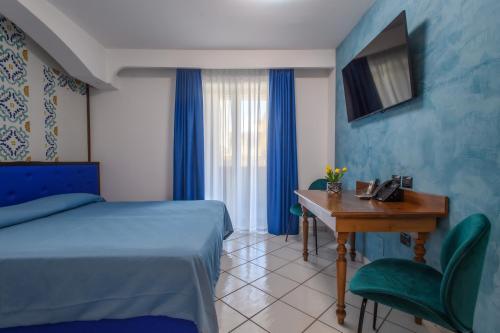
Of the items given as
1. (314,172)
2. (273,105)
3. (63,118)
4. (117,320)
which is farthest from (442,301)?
(63,118)

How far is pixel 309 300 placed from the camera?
1.87 meters

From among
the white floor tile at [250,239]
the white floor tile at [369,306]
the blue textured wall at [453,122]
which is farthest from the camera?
the white floor tile at [250,239]

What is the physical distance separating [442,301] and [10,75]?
3798 mm

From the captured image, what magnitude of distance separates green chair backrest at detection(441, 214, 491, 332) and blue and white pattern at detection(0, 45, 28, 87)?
12.1 ft

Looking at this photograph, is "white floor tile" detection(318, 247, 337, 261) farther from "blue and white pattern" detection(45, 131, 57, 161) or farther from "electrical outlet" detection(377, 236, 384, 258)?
→ "blue and white pattern" detection(45, 131, 57, 161)

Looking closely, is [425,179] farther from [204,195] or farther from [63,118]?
[63,118]

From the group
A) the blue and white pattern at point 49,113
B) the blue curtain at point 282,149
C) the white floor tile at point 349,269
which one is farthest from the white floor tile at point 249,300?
the blue and white pattern at point 49,113

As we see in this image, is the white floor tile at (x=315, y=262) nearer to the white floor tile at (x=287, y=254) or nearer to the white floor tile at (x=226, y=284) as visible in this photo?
the white floor tile at (x=287, y=254)

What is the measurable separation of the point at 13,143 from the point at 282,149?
3.10m

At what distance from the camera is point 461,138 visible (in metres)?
1.36

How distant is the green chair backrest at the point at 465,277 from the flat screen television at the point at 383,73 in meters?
1.11

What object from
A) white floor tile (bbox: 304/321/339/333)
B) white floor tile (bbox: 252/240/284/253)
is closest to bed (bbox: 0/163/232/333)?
white floor tile (bbox: 304/321/339/333)

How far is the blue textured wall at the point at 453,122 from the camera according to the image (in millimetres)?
1181

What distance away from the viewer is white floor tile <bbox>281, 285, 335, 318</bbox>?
1.75m
